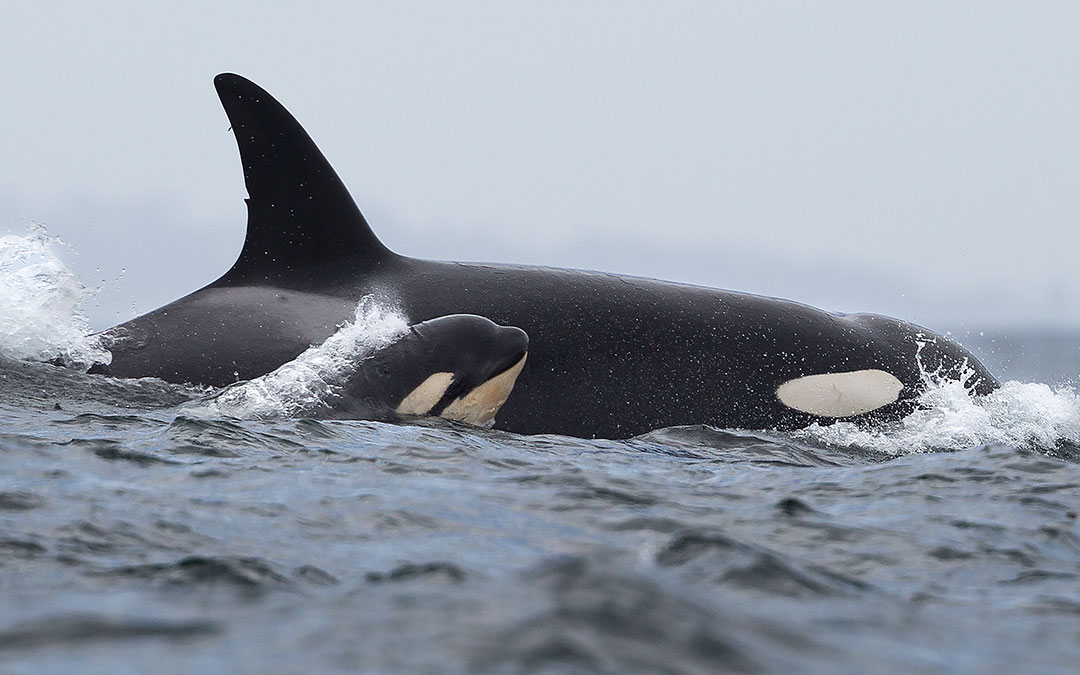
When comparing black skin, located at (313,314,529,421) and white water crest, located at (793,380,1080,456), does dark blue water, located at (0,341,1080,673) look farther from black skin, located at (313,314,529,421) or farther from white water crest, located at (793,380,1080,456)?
white water crest, located at (793,380,1080,456)

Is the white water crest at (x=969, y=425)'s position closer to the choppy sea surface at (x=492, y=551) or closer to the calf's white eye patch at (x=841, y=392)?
the calf's white eye patch at (x=841, y=392)

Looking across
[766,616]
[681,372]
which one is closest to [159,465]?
[766,616]

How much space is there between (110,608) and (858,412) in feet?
27.7

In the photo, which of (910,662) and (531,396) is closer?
(910,662)

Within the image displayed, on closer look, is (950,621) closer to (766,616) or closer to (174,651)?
(766,616)

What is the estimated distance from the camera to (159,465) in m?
6.25

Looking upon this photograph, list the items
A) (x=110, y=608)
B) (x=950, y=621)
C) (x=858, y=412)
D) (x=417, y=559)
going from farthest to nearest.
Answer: (x=858, y=412)
(x=417, y=559)
(x=950, y=621)
(x=110, y=608)

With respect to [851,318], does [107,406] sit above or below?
below

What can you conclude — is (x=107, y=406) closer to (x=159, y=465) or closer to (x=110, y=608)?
(x=159, y=465)


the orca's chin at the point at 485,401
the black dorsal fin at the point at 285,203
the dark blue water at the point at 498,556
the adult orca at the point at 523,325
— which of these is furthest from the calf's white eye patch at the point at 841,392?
the black dorsal fin at the point at 285,203

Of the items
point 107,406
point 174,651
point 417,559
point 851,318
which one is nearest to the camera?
point 174,651

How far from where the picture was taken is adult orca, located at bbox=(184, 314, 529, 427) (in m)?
9.05

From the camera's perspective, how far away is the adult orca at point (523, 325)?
10023 millimetres

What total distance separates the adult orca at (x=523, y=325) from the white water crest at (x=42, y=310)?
12.5 inches
